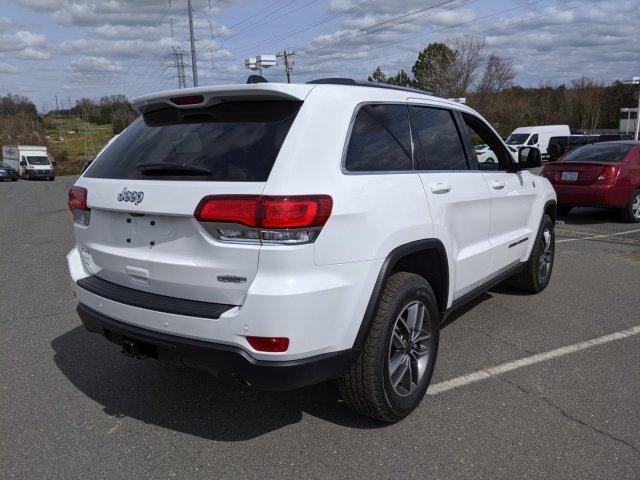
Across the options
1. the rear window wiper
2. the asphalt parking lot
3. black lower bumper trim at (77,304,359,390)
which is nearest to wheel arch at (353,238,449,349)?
black lower bumper trim at (77,304,359,390)

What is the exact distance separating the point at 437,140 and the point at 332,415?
193cm

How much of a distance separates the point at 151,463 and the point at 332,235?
150 cm

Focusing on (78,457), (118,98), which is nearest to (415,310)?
(78,457)

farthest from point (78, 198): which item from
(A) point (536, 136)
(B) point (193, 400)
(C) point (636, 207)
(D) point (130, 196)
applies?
(A) point (536, 136)

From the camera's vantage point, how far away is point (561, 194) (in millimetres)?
10680

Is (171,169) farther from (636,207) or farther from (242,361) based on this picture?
(636,207)

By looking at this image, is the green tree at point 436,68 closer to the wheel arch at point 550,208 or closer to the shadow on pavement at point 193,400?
the wheel arch at point 550,208

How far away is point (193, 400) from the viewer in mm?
3494

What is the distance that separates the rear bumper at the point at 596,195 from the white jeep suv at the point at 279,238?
777 centimetres

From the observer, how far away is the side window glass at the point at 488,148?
178 inches

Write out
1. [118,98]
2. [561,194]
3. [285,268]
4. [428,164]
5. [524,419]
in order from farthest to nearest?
1. [118,98]
2. [561,194]
3. [428,164]
4. [524,419]
5. [285,268]

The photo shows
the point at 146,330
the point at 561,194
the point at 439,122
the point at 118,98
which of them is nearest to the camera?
the point at 146,330

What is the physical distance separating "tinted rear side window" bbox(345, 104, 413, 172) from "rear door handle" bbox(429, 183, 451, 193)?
188mm

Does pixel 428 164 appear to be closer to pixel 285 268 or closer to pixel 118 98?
pixel 285 268
